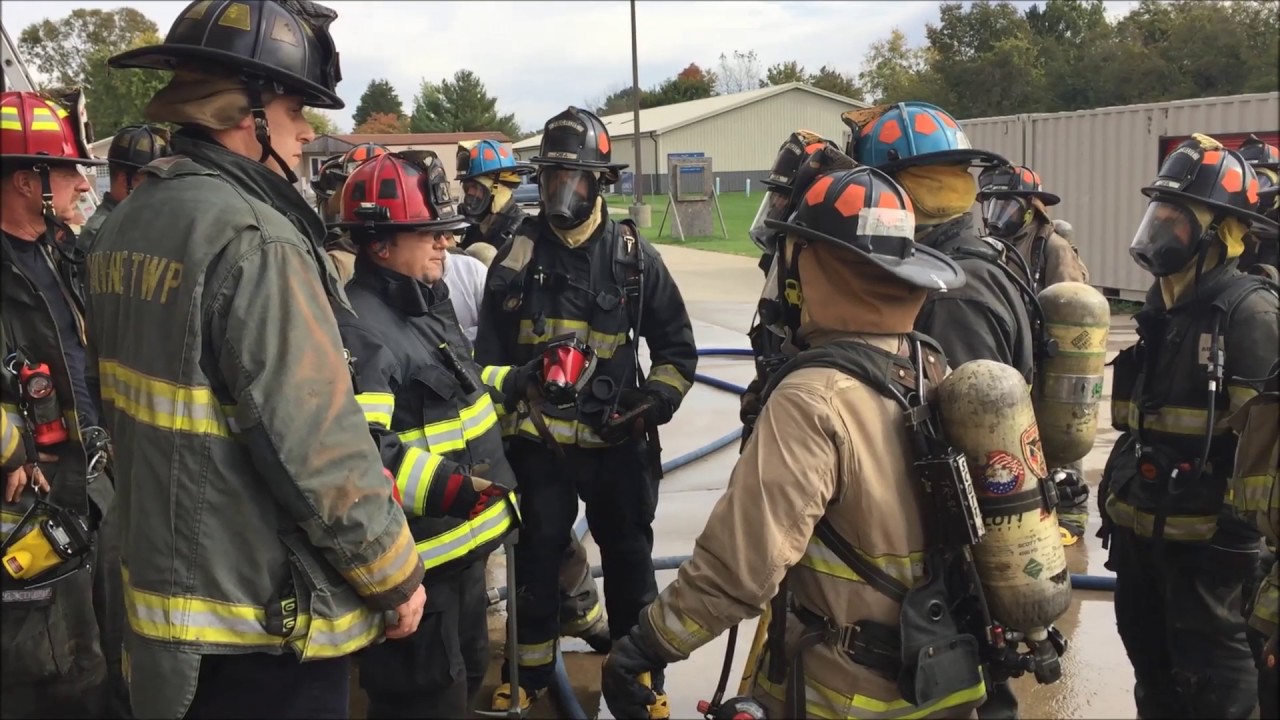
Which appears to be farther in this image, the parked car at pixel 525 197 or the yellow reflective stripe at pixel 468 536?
the parked car at pixel 525 197

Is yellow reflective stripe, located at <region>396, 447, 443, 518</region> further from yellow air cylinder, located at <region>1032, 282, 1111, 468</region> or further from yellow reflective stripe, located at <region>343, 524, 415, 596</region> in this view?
yellow air cylinder, located at <region>1032, 282, 1111, 468</region>

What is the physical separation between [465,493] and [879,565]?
116cm

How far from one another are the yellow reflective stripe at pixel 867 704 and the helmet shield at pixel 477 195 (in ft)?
16.6

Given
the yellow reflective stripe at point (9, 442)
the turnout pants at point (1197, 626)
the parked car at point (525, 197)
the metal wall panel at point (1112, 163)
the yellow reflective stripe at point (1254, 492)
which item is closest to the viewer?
the yellow reflective stripe at point (1254, 492)

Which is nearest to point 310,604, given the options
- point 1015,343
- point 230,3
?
point 230,3

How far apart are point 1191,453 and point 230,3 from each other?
3256 mm

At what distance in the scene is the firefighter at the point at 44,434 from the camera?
326 centimetres

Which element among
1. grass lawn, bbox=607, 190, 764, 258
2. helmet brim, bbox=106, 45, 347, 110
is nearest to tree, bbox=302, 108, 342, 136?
helmet brim, bbox=106, 45, 347, 110

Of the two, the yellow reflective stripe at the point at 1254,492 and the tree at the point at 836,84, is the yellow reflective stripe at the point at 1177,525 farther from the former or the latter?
the tree at the point at 836,84

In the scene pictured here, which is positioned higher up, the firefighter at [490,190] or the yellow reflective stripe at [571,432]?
the firefighter at [490,190]

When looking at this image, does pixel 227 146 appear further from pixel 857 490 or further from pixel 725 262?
pixel 725 262

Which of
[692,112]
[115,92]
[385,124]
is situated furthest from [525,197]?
[385,124]

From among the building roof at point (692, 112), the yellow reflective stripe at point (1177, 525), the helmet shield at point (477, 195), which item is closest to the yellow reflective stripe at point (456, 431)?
the yellow reflective stripe at point (1177, 525)

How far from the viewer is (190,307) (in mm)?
2057
